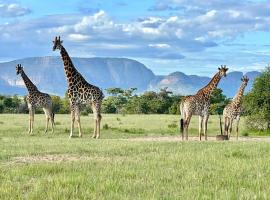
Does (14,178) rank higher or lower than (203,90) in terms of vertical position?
lower

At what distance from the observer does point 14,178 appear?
10930 mm

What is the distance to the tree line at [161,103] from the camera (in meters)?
34.1

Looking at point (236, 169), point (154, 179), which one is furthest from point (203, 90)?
point (154, 179)

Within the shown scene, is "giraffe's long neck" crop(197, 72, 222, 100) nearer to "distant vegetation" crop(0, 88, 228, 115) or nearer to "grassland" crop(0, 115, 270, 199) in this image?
"grassland" crop(0, 115, 270, 199)

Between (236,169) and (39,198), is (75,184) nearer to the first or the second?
(39,198)

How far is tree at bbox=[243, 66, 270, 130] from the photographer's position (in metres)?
33.7

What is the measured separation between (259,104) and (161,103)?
171 feet

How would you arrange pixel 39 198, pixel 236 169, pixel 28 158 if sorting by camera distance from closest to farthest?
pixel 39 198 → pixel 236 169 → pixel 28 158

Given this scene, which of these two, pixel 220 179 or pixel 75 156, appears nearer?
pixel 220 179

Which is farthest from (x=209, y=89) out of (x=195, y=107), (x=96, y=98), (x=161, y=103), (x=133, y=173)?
(x=161, y=103)

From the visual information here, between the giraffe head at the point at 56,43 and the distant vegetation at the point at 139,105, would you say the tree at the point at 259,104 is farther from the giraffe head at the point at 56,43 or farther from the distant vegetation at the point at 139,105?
the distant vegetation at the point at 139,105

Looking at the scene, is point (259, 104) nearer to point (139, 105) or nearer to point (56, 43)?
point (56, 43)

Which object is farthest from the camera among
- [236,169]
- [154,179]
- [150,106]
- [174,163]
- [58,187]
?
[150,106]

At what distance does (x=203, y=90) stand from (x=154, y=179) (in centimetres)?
1503
